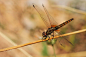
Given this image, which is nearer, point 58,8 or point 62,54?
point 62,54

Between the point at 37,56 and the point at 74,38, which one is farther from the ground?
the point at 74,38

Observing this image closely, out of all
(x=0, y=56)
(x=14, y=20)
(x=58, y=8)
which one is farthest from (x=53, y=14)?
(x=0, y=56)

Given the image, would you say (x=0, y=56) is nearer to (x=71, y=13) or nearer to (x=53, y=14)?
(x=53, y=14)

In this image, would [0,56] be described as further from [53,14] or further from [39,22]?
[53,14]

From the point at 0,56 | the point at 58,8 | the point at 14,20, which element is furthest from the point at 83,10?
the point at 0,56

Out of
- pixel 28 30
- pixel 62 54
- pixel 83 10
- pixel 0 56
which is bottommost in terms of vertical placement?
pixel 62 54

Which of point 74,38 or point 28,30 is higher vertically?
point 28,30
